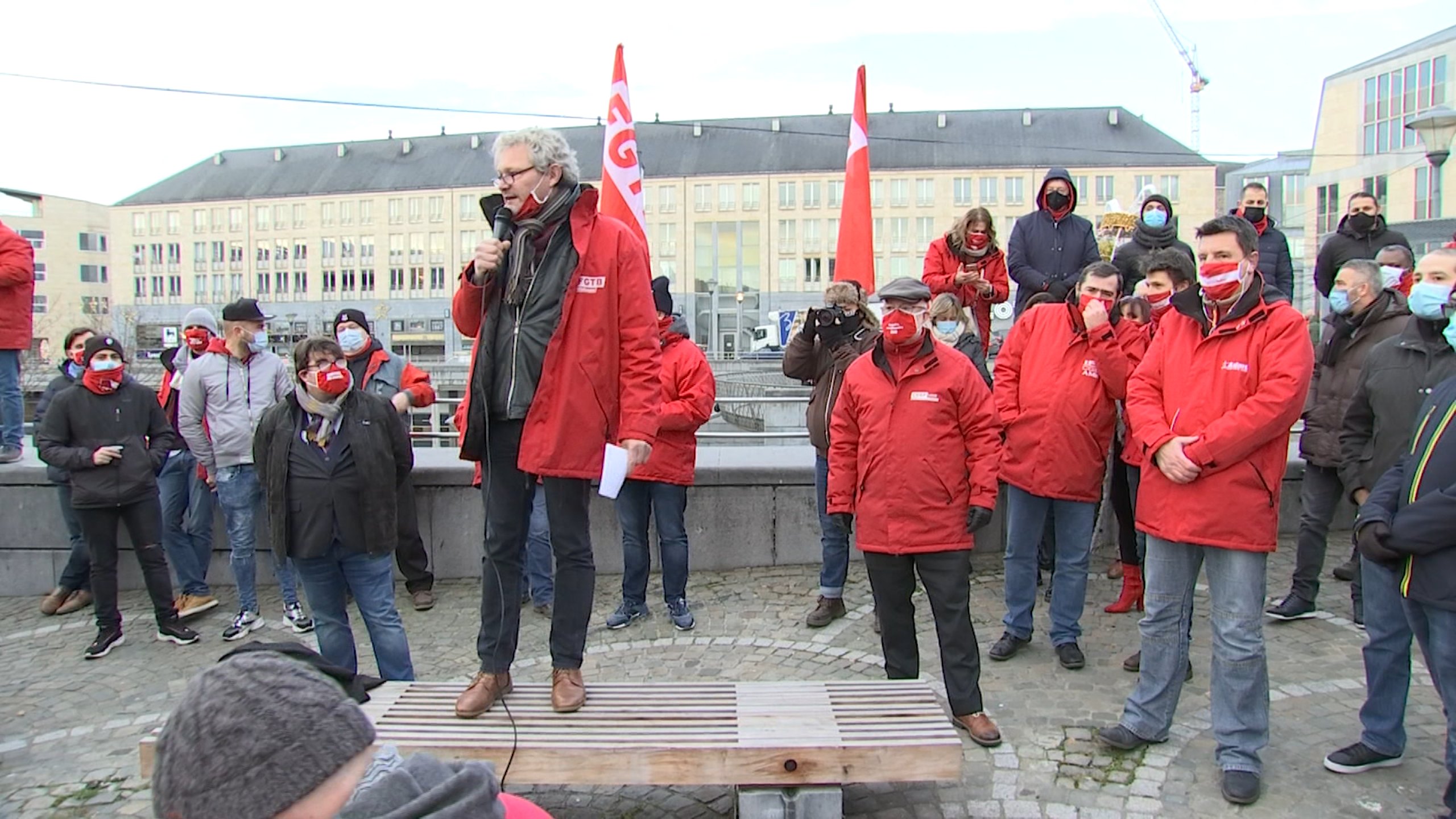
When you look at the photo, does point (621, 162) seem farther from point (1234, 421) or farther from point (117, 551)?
point (1234, 421)

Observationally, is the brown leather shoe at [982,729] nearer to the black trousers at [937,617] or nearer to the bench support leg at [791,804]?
the black trousers at [937,617]

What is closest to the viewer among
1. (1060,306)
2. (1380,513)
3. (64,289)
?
(1380,513)

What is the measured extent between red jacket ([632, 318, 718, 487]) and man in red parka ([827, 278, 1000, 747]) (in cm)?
171

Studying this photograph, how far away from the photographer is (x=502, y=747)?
139 inches

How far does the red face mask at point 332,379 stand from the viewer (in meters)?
5.12

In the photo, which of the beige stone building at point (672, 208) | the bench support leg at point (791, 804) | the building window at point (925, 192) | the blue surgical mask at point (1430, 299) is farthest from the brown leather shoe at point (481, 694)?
the building window at point (925, 192)

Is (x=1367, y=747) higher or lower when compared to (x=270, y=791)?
lower

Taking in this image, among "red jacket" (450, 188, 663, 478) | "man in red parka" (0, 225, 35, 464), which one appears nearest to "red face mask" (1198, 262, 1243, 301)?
"red jacket" (450, 188, 663, 478)

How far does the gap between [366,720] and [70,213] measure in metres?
118

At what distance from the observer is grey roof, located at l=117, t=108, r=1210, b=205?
8025 centimetres

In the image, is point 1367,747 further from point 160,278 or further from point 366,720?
point 160,278

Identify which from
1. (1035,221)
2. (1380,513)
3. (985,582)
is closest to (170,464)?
(985,582)

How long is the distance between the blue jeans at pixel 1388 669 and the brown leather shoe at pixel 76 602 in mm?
8166

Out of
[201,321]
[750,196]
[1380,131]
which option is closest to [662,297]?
[201,321]
